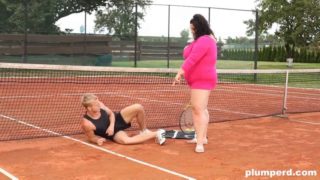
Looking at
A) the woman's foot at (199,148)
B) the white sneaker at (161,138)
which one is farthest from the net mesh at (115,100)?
the woman's foot at (199,148)

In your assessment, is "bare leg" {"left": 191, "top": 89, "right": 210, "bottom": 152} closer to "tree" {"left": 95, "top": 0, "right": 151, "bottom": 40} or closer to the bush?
"tree" {"left": 95, "top": 0, "right": 151, "bottom": 40}

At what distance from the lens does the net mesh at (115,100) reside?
820 cm

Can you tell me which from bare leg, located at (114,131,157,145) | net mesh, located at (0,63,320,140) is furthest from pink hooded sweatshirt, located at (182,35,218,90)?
net mesh, located at (0,63,320,140)

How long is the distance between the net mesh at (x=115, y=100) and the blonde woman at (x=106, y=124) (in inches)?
42.0

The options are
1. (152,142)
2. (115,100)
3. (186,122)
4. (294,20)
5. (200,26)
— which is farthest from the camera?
(294,20)

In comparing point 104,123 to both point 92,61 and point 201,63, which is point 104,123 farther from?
point 92,61

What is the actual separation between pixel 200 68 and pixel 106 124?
5.13ft

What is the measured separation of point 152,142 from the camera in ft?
23.3

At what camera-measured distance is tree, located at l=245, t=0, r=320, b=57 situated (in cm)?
3812

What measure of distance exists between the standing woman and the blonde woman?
70 centimetres

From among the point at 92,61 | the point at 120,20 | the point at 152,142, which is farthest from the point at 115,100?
the point at 120,20

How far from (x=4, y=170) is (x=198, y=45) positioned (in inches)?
111

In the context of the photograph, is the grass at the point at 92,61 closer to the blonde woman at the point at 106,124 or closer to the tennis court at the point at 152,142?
the tennis court at the point at 152,142

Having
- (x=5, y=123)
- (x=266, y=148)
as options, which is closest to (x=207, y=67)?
(x=266, y=148)
